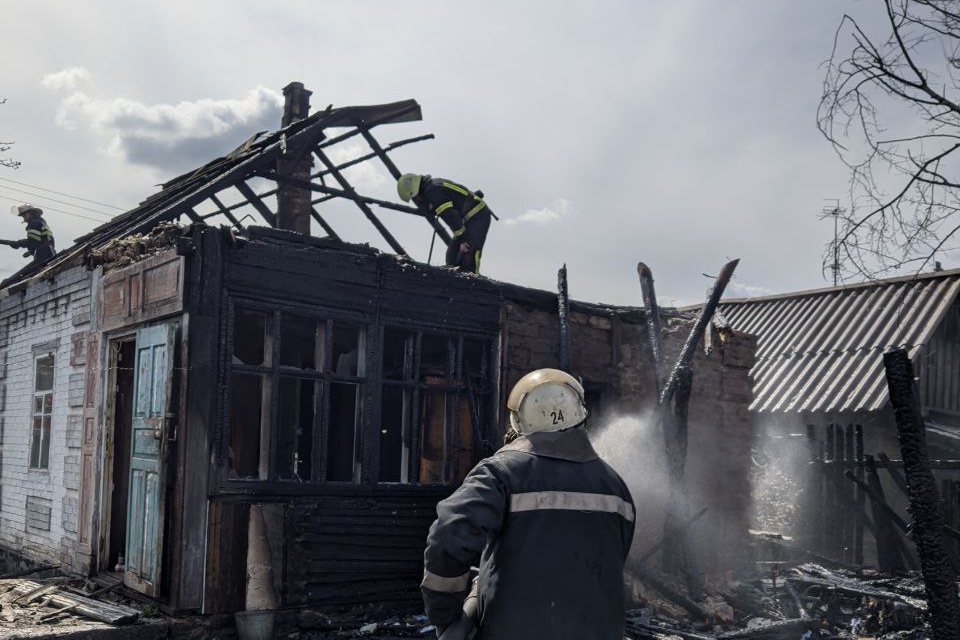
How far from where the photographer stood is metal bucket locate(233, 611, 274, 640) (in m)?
7.00

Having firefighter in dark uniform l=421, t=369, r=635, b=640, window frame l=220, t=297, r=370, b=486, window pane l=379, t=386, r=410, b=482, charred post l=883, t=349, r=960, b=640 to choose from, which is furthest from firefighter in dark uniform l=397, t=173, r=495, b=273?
firefighter in dark uniform l=421, t=369, r=635, b=640

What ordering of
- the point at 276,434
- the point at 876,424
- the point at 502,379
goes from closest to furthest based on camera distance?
the point at 276,434 < the point at 502,379 < the point at 876,424

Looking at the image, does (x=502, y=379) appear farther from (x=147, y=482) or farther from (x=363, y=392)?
(x=147, y=482)

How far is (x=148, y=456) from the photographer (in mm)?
7590

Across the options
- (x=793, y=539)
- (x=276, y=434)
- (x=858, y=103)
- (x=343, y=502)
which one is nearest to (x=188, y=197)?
(x=276, y=434)

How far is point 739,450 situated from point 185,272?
7377 mm

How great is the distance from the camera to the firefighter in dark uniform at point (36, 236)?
1412cm

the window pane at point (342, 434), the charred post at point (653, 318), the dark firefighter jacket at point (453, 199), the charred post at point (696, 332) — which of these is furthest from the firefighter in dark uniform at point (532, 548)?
the dark firefighter jacket at point (453, 199)

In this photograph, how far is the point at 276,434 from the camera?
7609 mm

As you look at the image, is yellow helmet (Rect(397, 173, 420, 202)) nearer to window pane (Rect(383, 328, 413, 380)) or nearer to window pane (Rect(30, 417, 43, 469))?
window pane (Rect(383, 328, 413, 380))

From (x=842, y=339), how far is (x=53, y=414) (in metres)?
13.1

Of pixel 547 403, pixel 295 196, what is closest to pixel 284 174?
pixel 295 196

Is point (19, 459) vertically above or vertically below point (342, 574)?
above

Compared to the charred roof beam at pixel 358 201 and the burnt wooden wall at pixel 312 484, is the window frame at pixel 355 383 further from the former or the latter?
the charred roof beam at pixel 358 201
